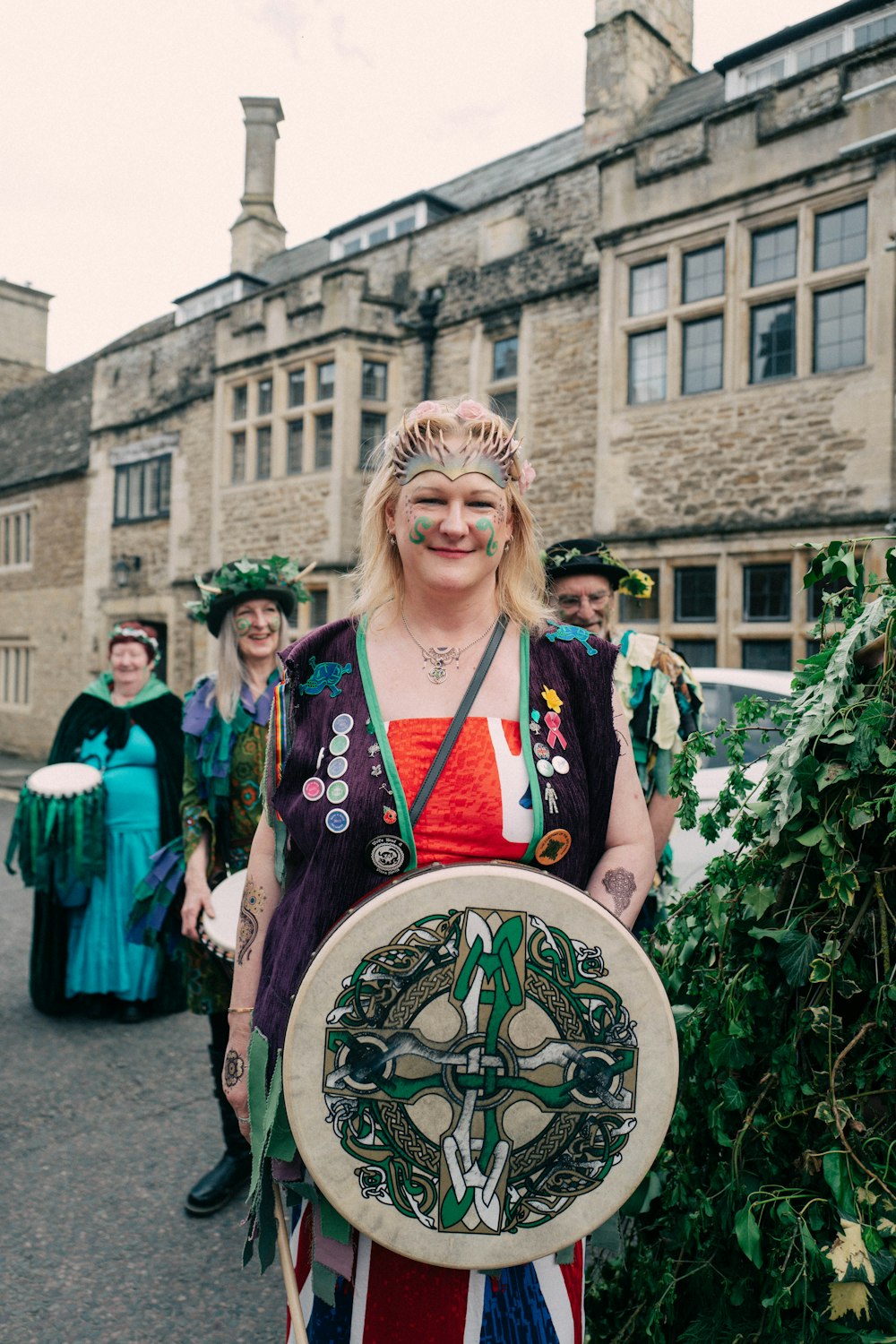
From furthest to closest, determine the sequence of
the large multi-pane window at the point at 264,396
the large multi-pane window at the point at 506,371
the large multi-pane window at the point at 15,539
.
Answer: the large multi-pane window at the point at 15,539 < the large multi-pane window at the point at 264,396 < the large multi-pane window at the point at 506,371

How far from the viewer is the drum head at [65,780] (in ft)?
15.2

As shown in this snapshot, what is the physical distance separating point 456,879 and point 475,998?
0.54 ft

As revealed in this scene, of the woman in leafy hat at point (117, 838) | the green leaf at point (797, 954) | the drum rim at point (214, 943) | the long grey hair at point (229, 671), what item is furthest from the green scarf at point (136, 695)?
the green leaf at point (797, 954)

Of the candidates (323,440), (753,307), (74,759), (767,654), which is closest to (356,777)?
(74,759)

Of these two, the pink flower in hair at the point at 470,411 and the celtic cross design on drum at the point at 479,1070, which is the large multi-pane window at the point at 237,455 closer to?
the pink flower in hair at the point at 470,411

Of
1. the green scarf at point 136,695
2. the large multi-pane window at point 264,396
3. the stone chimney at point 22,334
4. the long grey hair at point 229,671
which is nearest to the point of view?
the long grey hair at point 229,671

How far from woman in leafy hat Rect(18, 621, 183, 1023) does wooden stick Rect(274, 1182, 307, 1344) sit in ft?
11.1

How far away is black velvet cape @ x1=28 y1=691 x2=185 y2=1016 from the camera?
4.74 meters

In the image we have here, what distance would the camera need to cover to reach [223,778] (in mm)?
3143

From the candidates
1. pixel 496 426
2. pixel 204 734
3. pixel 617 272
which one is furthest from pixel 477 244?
pixel 496 426

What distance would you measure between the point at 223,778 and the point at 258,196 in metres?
A: 20.9

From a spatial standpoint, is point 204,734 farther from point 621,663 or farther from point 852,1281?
point 852,1281

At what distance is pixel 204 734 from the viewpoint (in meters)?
3.18

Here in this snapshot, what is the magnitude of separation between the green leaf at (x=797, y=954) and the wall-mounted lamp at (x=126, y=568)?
17.4m
